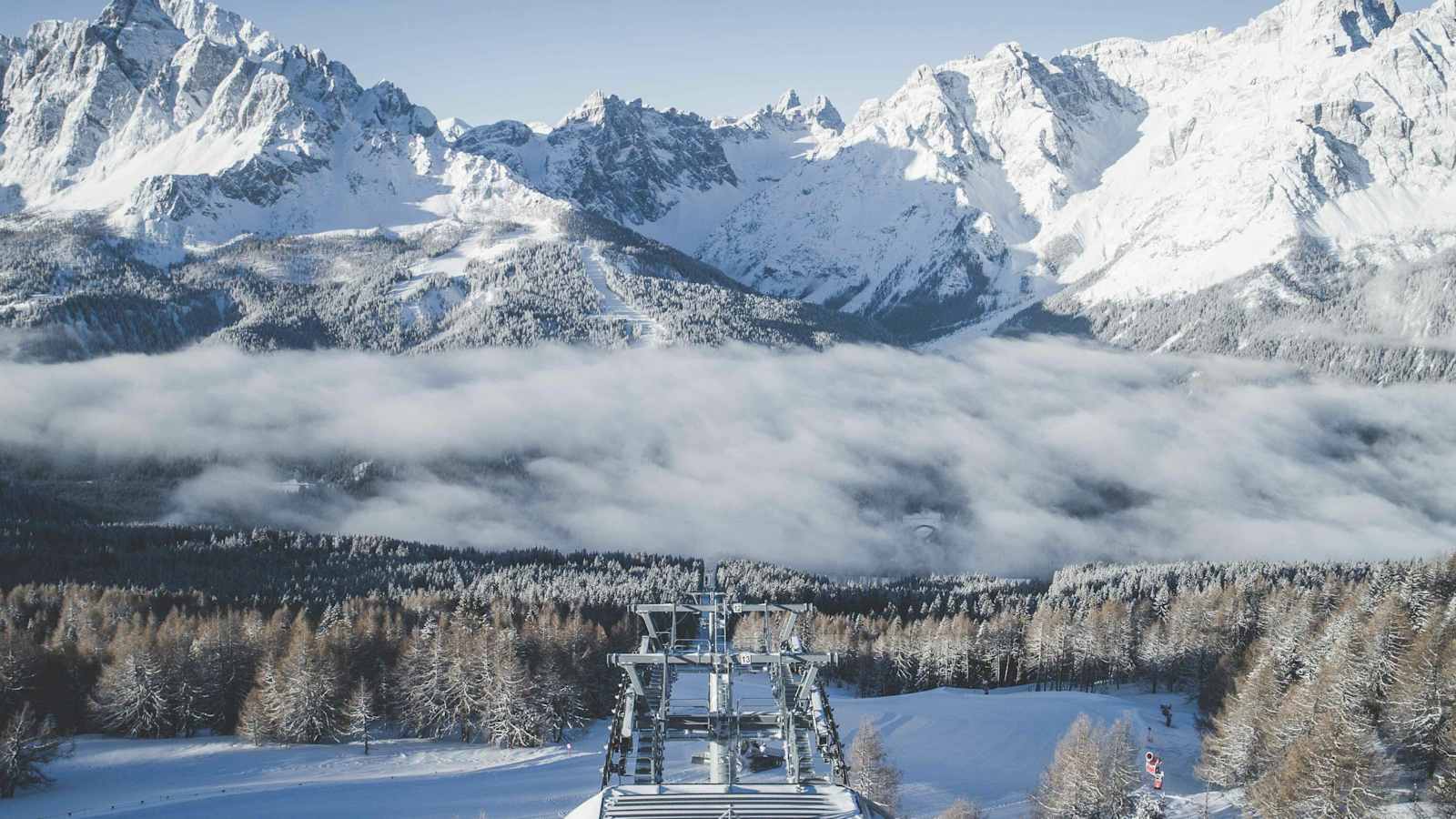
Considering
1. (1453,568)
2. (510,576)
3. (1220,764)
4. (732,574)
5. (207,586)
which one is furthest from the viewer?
(732,574)

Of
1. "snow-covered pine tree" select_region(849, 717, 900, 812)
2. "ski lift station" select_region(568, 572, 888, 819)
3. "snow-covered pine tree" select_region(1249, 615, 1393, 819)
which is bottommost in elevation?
"snow-covered pine tree" select_region(849, 717, 900, 812)

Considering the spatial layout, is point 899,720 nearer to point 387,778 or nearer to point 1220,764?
point 1220,764

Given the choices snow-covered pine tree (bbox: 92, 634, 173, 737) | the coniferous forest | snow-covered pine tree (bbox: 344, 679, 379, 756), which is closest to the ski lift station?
the coniferous forest

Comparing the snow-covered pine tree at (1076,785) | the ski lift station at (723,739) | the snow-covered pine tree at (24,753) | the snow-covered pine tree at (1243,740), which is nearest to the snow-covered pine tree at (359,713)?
the snow-covered pine tree at (24,753)

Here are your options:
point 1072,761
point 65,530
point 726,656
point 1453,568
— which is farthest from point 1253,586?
point 65,530

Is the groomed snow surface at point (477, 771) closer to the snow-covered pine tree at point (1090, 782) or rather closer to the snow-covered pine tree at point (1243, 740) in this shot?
the snow-covered pine tree at point (1243, 740)

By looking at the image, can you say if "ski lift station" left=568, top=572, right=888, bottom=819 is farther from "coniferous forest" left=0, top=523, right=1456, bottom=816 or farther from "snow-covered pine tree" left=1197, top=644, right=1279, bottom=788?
"snow-covered pine tree" left=1197, top=644, right=1279, bottom=788
